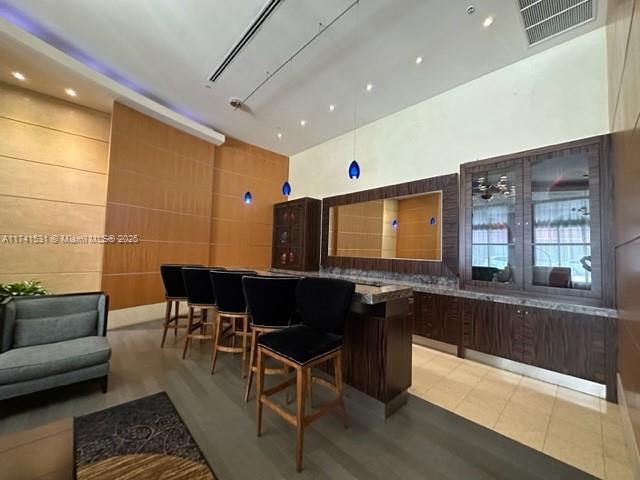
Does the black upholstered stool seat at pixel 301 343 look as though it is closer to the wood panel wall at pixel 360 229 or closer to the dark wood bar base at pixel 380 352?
the dark wood bar base at pixel 380 352

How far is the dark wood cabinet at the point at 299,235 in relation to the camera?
5.61 m

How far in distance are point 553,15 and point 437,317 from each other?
11.6ft

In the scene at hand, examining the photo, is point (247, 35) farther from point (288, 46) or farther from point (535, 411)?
point (535, 411)

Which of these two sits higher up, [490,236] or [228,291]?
[490,236]

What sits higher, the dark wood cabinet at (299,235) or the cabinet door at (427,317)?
the dark wood cabinet at (299,235)

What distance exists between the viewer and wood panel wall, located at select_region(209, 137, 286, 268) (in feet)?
19.0

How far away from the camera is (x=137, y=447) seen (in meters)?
1.22

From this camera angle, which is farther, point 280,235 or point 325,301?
point 280,235

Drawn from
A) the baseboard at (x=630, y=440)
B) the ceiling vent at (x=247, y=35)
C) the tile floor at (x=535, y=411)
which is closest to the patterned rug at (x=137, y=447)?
the tile floor at (x=535, y=411)

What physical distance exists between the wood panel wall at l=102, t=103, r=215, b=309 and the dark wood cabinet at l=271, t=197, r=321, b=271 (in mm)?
1699

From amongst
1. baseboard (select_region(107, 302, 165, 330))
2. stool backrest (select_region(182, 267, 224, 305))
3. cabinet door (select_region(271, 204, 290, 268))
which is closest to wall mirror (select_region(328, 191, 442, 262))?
cabinet door (select_region(271, 204, 290, 268))

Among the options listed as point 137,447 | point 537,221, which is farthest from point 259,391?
point 537,221

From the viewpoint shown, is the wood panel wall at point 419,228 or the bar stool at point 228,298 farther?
the wood panel wall at point 419,228

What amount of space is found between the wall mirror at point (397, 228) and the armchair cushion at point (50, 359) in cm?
386
